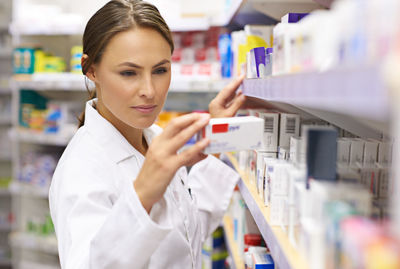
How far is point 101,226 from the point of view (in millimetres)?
1195

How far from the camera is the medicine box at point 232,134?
1.12 meters

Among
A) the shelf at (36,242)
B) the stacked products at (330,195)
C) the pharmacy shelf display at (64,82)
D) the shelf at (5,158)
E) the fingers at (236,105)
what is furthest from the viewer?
the shelf at (5,158)

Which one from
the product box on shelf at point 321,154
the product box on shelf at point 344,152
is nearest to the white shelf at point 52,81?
the product box on shelf at point 344,152

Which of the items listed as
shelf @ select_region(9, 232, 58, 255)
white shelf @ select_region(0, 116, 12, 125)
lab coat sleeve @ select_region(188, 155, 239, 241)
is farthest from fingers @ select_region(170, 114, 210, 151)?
white shelf @ select_region(0, 116, 12, 125)

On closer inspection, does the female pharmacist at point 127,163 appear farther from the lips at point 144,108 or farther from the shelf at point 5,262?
the shelf at point 5,262

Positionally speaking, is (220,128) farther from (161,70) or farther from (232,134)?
(161,70)

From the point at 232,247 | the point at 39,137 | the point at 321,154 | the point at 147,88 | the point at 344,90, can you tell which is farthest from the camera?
the point at 39,137

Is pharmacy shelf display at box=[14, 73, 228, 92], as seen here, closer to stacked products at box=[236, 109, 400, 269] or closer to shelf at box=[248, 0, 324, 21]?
shelf at box=[248, 0, 324, 21]

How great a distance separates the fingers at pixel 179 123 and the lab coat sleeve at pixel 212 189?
103 cm

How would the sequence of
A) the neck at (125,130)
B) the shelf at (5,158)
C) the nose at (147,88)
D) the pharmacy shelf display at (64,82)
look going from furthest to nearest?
the shelf at (5,158) < the pharmacy shelf display at (64,82) < the neck at (125,130) < the nose at (147,88)

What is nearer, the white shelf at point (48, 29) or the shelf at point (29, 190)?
the white shelf at point (48, 29)

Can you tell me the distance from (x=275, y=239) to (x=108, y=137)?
2.44 feet

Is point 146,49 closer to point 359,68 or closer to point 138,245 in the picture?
point 138,245

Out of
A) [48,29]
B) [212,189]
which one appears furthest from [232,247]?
[48,29]
